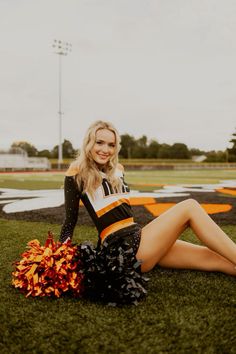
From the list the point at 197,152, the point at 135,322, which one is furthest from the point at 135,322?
the point at 197,152

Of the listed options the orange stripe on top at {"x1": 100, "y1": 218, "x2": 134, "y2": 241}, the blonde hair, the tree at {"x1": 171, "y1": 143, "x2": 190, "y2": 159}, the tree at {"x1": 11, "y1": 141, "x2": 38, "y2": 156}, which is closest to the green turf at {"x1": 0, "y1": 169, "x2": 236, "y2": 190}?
the blonde hair

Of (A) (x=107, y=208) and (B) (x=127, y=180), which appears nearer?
(A) (x=107, y=208)

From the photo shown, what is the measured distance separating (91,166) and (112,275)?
0.84 m

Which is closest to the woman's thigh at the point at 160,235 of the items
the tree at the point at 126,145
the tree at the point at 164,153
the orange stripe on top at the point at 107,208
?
the orange stripe on top at the point at 107,208

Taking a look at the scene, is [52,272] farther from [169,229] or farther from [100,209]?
[169,229]

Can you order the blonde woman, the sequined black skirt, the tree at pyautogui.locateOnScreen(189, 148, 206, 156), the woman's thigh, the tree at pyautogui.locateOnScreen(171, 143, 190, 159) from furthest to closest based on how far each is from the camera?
the tree at pyautogui.locateOnScreen(189, 148, 206, 156) → the tree at pyautogui.locateOnScreen(171, 143, 190, 159) → the woman's thigh → the blonde woman → the sequined black skirt

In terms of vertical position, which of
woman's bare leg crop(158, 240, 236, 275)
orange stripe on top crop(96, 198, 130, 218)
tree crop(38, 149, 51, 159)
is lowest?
woman's bare leg crop(158, 240, 236, 275)

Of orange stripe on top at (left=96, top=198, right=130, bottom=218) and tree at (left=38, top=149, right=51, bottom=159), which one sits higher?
tree at (left=38, top=149, right=51, bottom=159)

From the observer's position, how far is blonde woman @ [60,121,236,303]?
2.60 m

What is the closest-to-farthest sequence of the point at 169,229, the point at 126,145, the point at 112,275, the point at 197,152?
the point at 112,275 < the point at 169,229 < the point at 126,145 < the point at 197,152

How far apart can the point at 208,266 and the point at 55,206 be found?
478 centimetres

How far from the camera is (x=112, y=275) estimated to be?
2.35m

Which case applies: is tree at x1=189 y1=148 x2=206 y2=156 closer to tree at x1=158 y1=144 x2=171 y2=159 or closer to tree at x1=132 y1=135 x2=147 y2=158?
tree at x1=132 y1=135 x2=147 y2=158

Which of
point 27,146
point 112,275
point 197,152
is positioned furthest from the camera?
point 197,152
